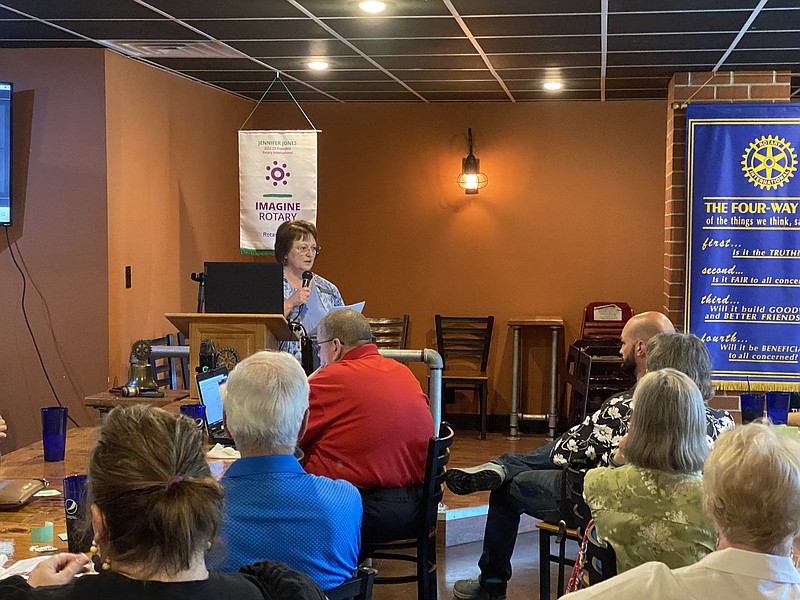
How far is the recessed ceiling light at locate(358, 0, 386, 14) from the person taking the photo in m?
4.06

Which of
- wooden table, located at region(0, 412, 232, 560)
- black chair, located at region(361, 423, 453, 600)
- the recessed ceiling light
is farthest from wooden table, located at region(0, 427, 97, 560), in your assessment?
the recessed ceiling light

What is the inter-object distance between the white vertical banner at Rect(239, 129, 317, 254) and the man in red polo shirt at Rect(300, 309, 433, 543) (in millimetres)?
2656

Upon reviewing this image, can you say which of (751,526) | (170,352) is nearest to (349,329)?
(170,352)

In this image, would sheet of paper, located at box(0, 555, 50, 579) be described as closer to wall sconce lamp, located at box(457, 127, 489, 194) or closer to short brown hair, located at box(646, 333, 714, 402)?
short brown hair, located at box(646, 333, 714, 402)

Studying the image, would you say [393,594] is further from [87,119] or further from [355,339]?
[87,119]

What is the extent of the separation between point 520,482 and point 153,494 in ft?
8.87

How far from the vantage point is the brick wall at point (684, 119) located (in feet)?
18.3

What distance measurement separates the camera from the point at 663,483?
2652 millimetres

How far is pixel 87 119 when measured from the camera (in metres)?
5.22

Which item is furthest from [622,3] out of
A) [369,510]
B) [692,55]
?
[369,510]

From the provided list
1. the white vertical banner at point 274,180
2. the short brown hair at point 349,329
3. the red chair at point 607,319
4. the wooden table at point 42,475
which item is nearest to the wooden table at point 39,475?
the wooden table at point 42,475

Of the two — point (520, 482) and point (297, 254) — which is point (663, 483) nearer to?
point (520, 482)

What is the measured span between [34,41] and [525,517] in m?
3.70

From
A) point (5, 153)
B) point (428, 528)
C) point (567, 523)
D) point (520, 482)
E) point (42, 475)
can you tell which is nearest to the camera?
point (42, 475)
